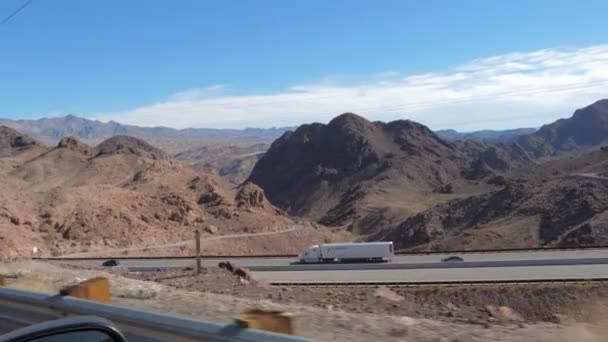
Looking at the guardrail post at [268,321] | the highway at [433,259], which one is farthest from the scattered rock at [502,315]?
the highway at [433,259]

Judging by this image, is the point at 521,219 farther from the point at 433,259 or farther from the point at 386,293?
the point at 386,293

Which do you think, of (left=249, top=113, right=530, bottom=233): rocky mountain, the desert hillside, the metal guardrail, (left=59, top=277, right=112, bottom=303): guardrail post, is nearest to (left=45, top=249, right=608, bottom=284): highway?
the desert hillside

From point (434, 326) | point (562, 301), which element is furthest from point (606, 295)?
point (434, 326)

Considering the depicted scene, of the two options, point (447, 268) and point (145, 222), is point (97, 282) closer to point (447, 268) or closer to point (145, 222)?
point (447, 268)

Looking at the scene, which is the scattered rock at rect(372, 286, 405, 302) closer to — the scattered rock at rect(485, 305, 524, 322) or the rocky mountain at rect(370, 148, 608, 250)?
the scattered rock at rect(485, 305, 524, 322)

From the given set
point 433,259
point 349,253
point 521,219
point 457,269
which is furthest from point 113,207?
point 457,269
